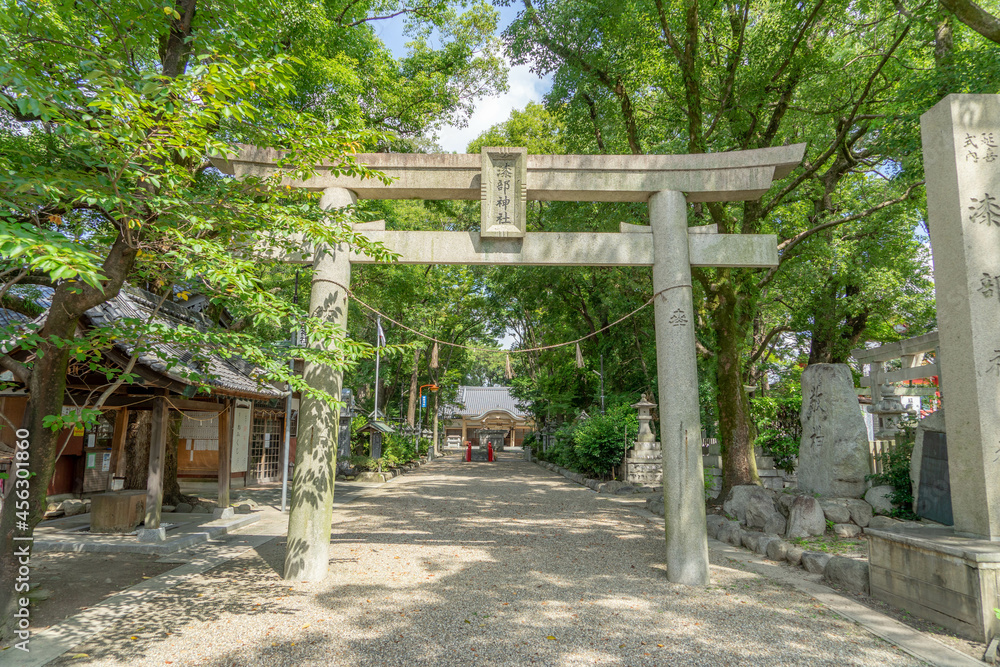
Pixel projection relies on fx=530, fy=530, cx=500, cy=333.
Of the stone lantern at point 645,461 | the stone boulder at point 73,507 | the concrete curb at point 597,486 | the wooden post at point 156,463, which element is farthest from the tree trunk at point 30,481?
the stone lantern at point 645,461

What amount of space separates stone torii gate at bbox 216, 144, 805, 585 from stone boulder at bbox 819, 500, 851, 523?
3.51m

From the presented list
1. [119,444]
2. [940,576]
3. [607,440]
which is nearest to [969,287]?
[940,576]

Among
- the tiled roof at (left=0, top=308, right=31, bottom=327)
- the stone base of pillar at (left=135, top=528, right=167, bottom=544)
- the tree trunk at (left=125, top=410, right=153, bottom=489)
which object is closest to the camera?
the tiled roof at (left=0, top=308, right=31, bottom=327)

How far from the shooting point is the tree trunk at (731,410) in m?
9.74

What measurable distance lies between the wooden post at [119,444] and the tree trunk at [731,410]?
41.1 feet

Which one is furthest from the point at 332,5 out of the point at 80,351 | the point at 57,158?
the point at 80,351

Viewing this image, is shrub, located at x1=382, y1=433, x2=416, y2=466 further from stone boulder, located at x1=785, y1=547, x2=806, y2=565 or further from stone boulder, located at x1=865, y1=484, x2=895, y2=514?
stone boulder, located at x1=865, y1=484, x2=895, y2=514

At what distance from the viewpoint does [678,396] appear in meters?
5.95

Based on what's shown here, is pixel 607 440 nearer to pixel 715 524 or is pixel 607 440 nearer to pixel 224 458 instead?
pixel 715 524

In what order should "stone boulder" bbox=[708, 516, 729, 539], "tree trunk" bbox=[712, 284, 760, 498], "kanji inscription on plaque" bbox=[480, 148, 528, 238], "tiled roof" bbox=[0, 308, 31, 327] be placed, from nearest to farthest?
1. "kanji inscription on plaque" bbox=[480, 148, 528, 238]
2. "tiled roof" bbox=[0, 308, 31, 327]
3. "stone boulder" bbox=[708, 516, 729, 539]
4. "tree trunk" bbox=[712, 284, 760, 498]

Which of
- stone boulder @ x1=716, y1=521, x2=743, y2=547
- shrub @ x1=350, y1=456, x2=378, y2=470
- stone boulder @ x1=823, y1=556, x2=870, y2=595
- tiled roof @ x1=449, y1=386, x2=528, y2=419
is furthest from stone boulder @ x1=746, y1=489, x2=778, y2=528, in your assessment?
tiled roof @ x1=449, y1=386, x2=528, y2=419

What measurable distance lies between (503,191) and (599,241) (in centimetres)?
128

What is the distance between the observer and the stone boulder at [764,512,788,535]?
7.95m

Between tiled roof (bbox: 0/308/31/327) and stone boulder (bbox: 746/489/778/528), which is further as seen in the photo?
stone boulder (bbox: 746/489/778/528)
